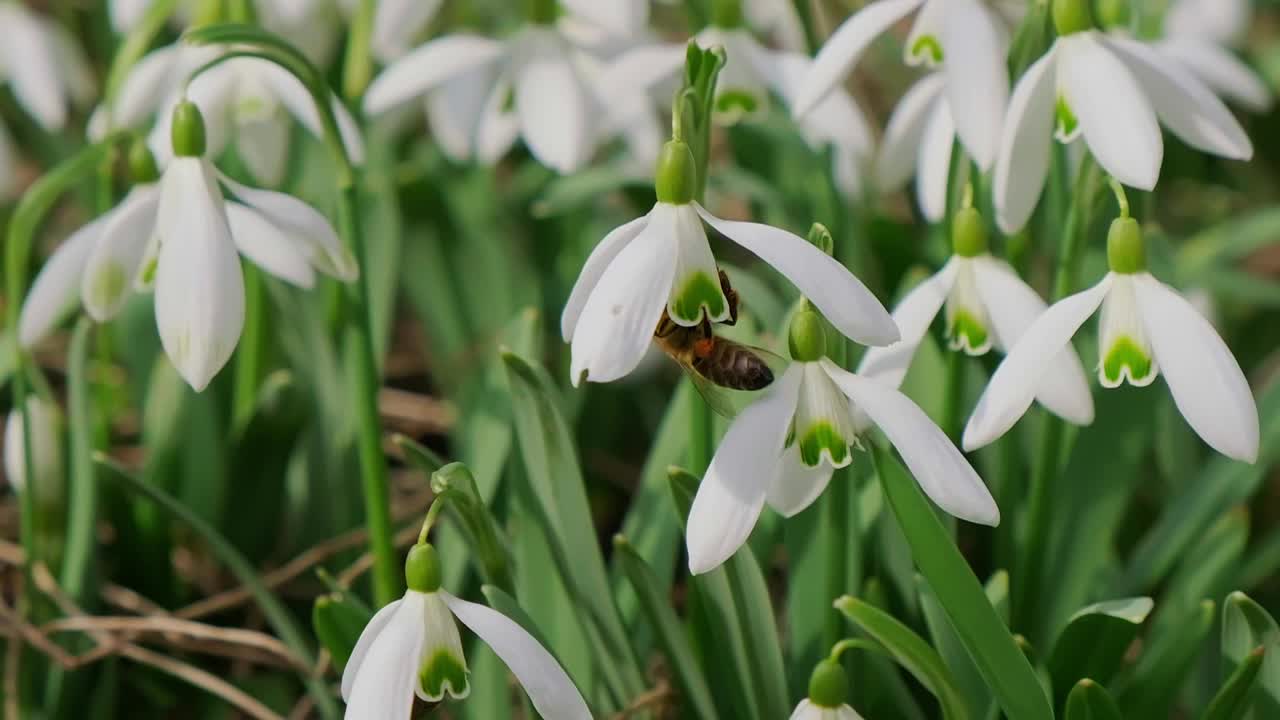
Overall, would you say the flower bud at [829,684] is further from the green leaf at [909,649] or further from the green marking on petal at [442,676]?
the green marking on petal at [442,676]

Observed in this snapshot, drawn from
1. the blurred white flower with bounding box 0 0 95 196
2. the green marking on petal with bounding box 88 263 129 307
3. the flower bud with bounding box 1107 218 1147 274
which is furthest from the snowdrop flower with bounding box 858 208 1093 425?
the blurred white flower with bounding box 0 0 95 196

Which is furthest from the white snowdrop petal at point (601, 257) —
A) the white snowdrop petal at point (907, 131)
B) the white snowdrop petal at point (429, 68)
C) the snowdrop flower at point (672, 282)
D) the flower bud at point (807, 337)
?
the white snowdrop petal at point (429, 68)

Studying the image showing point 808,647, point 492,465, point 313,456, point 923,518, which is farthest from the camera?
point 313,456

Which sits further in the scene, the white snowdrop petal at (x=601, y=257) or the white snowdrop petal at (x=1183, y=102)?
the white snowdrop petal at (x=1183, y=102)

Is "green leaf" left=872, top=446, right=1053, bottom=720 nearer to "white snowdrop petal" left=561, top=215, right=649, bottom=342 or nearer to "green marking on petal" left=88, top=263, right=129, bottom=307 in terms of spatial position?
"white snowdrop petal" left=561, top=215, right=649, bottom=342

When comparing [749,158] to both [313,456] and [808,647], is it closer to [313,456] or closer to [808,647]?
[313,456]

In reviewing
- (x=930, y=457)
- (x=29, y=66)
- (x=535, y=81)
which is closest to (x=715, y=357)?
(x=930, y=457)

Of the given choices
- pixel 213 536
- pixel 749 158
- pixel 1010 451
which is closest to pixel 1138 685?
pixel 1010 451

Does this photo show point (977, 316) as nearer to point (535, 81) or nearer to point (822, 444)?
point (822, 444)
